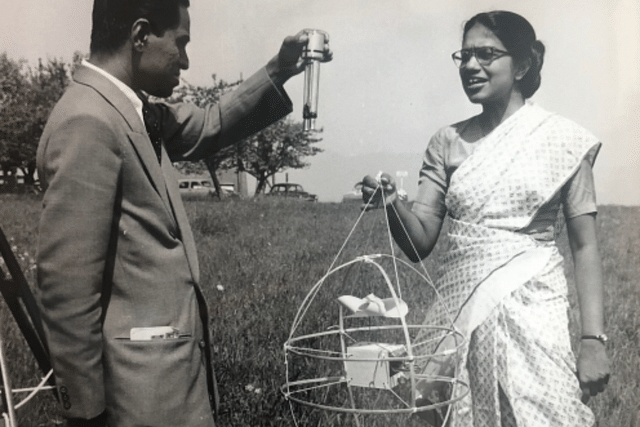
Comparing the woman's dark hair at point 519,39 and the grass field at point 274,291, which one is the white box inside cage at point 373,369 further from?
the woman's dark hair at point 519,39

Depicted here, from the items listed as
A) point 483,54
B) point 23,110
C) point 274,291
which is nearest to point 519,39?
point 483,54

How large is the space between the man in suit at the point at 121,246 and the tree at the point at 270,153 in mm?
1339

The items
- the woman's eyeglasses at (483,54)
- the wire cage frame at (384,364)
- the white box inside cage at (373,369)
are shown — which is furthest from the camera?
the woman's eyeglasses at (483,54)

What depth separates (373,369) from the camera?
1.53 m

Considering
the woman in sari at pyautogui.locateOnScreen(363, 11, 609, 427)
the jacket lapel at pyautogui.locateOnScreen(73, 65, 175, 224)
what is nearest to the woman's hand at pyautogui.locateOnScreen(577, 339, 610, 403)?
the woman in sari at pyautogui.locateOnScreen(363, 11, 609, 427)

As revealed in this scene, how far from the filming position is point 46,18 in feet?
7.06

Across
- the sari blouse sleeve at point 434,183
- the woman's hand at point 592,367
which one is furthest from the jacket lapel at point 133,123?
the woman's hand at point 592,367

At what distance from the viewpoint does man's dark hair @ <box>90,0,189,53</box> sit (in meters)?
1.29

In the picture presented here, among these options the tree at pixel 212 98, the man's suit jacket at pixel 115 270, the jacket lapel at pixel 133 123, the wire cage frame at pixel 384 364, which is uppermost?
the tree at pixel 212 98

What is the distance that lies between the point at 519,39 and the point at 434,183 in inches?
17.1

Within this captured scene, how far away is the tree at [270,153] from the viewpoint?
132 inches

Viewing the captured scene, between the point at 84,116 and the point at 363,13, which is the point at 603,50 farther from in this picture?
the point at 84,116

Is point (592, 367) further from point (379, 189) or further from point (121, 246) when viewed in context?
point (121, 246)

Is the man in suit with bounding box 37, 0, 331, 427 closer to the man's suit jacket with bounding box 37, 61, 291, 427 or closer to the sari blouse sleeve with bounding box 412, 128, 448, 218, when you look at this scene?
the man's suit jacket with bounding box 37, 61, 291, 427
